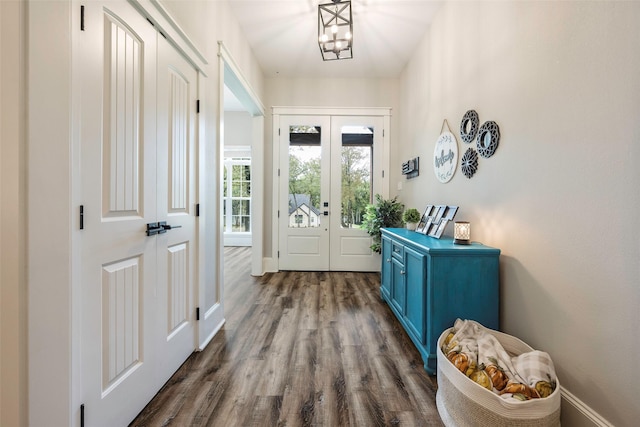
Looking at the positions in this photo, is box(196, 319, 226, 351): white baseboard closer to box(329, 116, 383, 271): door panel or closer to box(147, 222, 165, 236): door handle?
box(147, 222, 165, 236): door handle

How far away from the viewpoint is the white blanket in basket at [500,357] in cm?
116

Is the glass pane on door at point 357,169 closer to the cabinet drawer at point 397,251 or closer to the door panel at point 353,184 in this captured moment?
the door panel at point 353,184

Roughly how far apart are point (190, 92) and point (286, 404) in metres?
2.08

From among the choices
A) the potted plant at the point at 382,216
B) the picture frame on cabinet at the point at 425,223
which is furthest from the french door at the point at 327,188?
the picture frame on cabinet at the point at 425,223

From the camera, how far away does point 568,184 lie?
4.08ft

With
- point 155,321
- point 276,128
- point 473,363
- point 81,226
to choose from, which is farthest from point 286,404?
point 276,128

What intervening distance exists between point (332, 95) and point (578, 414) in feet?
13.4

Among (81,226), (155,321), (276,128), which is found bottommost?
(155,321)

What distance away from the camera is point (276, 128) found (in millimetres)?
4047

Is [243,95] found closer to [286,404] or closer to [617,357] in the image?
[286,404]

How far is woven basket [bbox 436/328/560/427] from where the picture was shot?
1037mm

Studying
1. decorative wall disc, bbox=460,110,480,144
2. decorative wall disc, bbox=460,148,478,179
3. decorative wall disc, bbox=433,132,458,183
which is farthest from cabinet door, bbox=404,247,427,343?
decorative wall disc, bbox=460,110,480,144

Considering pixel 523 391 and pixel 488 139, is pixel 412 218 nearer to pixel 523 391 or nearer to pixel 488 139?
pixel 488 139

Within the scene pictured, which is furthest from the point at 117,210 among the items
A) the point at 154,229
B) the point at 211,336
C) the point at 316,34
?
the point at 316,34
